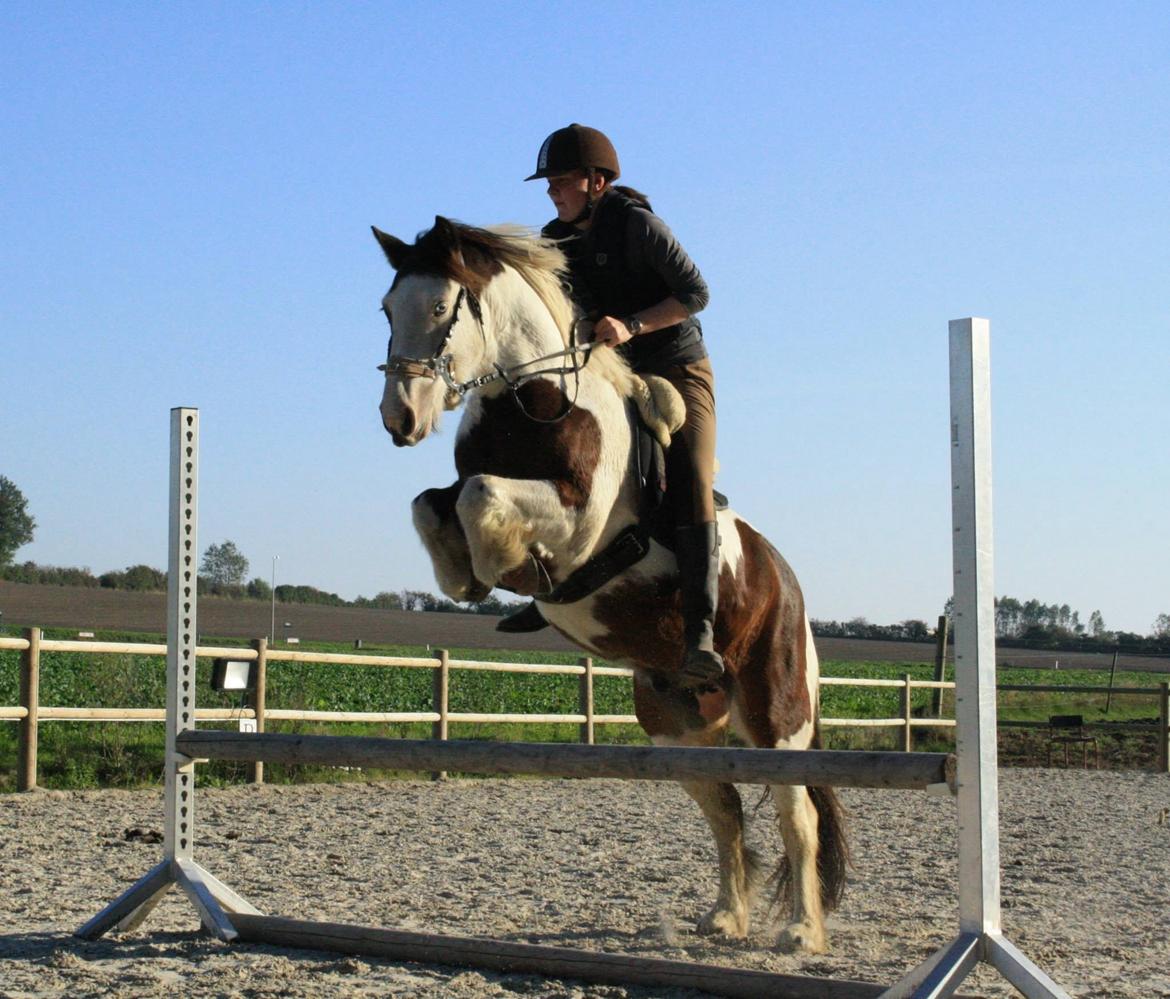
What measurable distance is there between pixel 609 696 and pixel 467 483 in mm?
22797

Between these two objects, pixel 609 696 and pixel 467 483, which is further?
pixel 609 696

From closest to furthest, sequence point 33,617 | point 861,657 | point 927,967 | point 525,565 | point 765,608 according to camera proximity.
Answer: point 927,967 → point 525,565 → point 765,608 → point 33,617 → point 861,657

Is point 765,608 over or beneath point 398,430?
beneath

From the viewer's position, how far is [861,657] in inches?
2114

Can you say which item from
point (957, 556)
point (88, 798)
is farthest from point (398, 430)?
point (88, 798)

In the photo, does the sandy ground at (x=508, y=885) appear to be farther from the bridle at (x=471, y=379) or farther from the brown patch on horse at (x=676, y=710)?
the bridle at (x=471, y=379)

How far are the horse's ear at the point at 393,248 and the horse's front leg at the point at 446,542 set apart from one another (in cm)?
78

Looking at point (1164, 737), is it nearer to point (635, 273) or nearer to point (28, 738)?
point (28, 738)

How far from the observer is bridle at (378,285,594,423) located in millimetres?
3955

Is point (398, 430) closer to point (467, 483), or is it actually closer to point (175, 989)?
point (467, 483)

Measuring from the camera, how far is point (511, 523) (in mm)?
3891

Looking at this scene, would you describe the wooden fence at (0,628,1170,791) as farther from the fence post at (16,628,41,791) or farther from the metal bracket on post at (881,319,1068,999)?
the metal bracket on post at (881,319,1068,999)

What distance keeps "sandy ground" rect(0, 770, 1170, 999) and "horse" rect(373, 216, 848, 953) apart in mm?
882

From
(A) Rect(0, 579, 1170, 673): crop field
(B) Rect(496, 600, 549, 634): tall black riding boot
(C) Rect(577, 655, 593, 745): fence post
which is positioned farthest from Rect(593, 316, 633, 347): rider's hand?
(A) Rect(0, 579, 1170, 673): crop field
